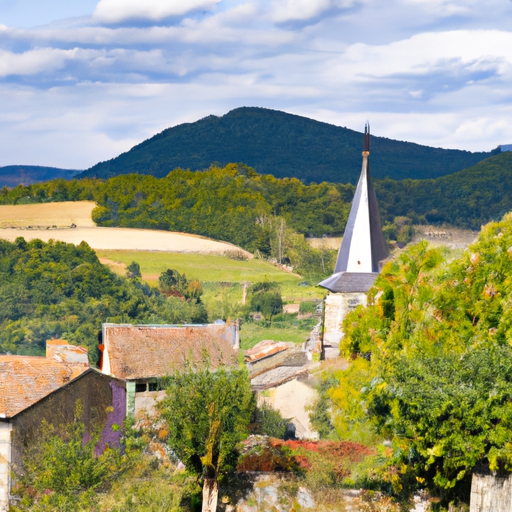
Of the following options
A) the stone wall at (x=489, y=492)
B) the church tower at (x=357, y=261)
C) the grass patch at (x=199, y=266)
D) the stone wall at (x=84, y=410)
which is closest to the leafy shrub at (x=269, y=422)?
the stone wall at (x=84, y=410)

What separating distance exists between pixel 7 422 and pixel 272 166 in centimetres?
17650

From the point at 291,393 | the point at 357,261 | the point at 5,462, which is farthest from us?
the point at 357,261

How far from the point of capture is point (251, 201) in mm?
120188

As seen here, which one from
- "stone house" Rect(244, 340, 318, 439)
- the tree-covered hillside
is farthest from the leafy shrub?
the tree-covered hillside

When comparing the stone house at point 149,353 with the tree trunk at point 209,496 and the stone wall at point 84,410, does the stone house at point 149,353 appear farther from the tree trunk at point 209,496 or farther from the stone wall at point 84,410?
the tree trunk at point 209,496

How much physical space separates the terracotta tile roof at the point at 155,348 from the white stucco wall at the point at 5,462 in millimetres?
6750

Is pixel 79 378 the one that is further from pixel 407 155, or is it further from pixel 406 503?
pixel 407 155

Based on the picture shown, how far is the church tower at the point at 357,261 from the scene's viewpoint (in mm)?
36469

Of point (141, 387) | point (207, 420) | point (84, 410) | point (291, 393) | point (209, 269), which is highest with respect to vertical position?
point (207, 420)

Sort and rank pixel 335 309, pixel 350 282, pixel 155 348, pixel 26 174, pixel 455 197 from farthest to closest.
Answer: pixel 26 174, pixel 455 197, pixel 350 282, pixel 335 309, pixel 155 348

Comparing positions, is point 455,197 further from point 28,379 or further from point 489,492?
point 489,492

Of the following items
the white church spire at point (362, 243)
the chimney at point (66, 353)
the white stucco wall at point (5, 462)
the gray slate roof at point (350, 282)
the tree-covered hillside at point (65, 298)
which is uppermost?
the white church spire at point (362, 243)

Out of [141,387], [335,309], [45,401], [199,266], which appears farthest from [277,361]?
[199,266]

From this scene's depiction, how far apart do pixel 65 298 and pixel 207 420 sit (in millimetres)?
61476
